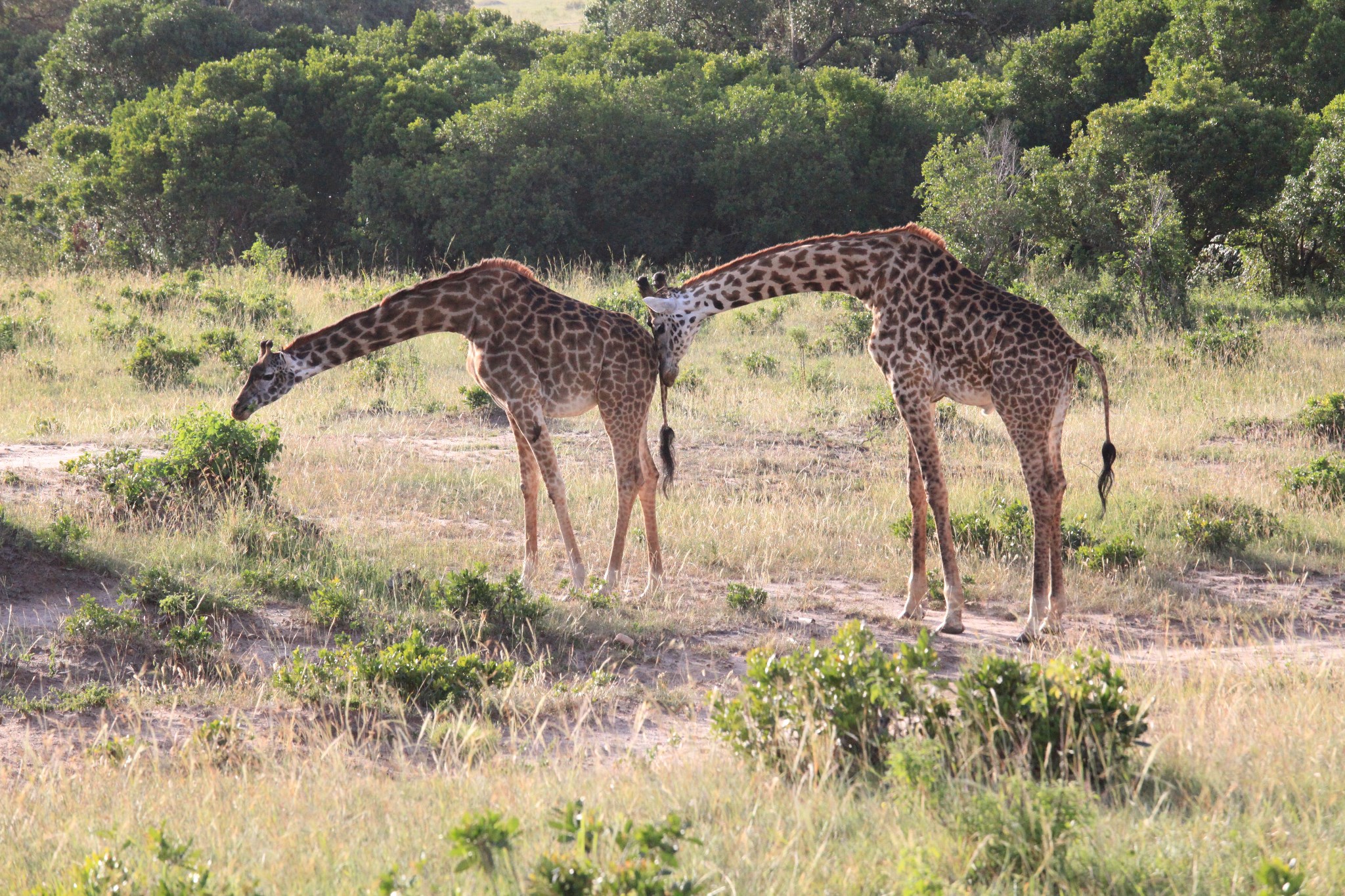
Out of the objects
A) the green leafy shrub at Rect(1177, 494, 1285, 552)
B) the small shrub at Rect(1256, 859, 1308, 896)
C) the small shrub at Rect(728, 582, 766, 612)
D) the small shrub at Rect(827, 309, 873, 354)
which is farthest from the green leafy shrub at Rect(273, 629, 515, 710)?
the small shrub at Rect(827, 309, 873, 354)

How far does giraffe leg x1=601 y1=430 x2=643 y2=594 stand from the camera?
8.24 meters

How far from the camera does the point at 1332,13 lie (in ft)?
84.1

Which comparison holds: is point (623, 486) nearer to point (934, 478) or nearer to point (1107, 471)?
point (934, 478)

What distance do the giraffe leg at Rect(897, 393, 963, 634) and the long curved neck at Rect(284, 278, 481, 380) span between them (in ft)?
9.60

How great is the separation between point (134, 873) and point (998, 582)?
6.51 metres

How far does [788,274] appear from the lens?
7992 mm

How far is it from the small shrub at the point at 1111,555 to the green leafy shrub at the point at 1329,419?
14.6ft

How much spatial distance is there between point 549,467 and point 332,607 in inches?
64.2

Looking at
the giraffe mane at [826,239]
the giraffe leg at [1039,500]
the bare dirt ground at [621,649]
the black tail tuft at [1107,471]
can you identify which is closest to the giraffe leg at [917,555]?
the bare dirt ground at [621,649]

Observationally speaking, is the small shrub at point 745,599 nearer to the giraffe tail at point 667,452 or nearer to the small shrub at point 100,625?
the giraffe tail at point 667,452

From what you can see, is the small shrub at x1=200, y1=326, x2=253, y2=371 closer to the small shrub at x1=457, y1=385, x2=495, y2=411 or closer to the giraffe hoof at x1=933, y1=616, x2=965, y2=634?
the small shrub at x1=457, y1=385, x2=495, y2=411

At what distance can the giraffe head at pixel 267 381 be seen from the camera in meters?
7.68

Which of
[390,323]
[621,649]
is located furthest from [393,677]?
[390,323]

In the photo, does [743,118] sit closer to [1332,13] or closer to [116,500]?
[1332,13]
